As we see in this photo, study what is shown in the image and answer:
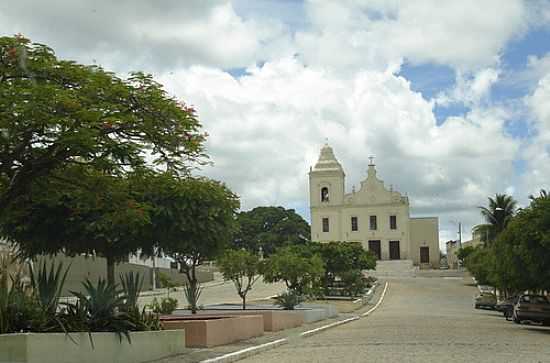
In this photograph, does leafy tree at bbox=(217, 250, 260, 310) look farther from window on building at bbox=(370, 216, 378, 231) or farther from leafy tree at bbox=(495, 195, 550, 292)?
window on building at bbox=(370, 216, 378, 231)

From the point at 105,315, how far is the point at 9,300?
1.88 m

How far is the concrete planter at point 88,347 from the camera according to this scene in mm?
11109

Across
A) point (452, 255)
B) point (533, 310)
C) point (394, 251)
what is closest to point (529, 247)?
point (533, 310)

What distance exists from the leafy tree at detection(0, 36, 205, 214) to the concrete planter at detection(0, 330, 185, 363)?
2665 mm

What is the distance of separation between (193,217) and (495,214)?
5639cm

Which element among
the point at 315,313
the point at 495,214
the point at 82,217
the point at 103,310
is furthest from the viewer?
the point at 495,214

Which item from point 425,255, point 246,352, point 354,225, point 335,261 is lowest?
point 246,352

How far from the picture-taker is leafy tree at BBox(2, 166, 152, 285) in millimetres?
14461

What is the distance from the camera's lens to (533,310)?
1259 inches

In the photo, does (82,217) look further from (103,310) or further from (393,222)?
(393,222)

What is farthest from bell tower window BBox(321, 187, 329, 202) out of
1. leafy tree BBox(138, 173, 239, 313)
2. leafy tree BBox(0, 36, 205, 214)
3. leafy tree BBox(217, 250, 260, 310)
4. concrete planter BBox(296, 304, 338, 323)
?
leafy tree BBox(0, 36, 205, 214)

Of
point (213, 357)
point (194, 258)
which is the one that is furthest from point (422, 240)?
point (213, 357)

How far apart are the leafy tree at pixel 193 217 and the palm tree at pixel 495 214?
53.6m

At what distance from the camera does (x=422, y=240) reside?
100000 millimetres
